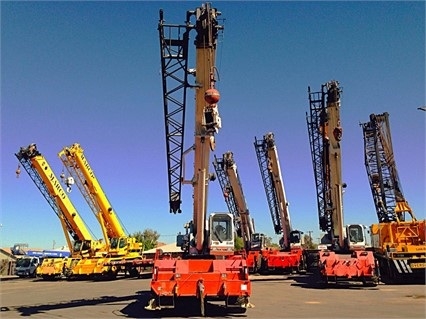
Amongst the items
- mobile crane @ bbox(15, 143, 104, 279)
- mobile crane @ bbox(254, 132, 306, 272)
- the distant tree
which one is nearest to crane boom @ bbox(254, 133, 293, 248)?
mobile crane @ bbox(254, 132, 306, 272)

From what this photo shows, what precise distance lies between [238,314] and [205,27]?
783cm

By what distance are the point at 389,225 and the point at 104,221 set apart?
19461mm

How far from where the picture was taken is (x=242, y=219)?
32094 millimetres

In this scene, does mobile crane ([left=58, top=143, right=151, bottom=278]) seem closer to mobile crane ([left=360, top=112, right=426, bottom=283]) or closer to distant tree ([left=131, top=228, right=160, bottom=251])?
mobile crane ([left=360, top=112, right=426, bottom=283])

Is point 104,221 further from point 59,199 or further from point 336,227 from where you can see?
point 336,227

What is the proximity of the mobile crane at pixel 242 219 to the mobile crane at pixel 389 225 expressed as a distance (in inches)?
340

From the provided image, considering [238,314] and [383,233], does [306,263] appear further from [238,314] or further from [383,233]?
[238,314]

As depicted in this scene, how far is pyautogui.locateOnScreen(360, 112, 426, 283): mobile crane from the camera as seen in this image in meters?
19.8

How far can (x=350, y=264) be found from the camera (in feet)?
60.4

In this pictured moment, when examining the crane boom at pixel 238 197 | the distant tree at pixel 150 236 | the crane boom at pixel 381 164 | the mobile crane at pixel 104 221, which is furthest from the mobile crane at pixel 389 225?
the distant tree at pixel 150 236

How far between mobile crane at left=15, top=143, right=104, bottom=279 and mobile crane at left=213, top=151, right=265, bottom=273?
1052 cm

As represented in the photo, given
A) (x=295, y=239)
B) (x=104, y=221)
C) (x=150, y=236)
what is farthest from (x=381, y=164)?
(x=150, y=236)

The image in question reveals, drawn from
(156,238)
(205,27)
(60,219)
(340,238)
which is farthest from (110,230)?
(156,238)

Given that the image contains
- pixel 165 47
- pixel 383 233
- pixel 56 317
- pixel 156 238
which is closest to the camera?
pixel 56 317
